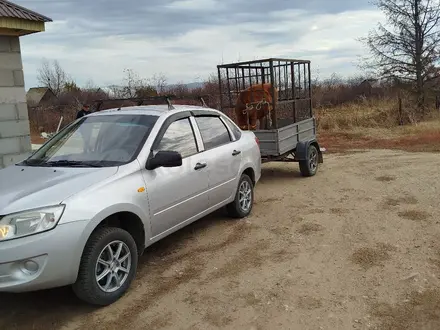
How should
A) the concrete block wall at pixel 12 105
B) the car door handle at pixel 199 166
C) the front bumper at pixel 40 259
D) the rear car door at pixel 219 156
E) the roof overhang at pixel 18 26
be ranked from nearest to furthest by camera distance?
the front bumper at pixel 40 259
the car door handle at pixel 199 166
the rear car door at pixel 219 156
the roof overhang at pixel 18 26
the concrete block wall at pixel 12 105

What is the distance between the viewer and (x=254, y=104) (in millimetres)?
9539

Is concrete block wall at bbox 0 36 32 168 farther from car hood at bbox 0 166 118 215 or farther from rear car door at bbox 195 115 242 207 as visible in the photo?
rear car door at bbox 195 115 242 207

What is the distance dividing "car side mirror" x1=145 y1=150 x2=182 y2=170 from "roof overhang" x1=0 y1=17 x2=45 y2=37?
475 cm

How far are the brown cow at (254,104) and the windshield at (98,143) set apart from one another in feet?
15.6

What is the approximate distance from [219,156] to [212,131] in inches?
14.5

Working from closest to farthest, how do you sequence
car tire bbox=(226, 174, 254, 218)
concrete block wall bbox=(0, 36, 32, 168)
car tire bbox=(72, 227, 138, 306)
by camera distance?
car tire bbox=(72, 227, 138, 306), car tire bbox=(226, 174, 254, 218), concrete block wall bbox=(0, 36, 32, 168)

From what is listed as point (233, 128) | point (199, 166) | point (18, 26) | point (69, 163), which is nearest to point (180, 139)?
point (199, 166)

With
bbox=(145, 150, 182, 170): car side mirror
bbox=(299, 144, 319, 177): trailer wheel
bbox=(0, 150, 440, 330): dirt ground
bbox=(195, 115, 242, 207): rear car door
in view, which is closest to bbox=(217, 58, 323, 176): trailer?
bbox=(299, 144, 319, 177): trailer wheel

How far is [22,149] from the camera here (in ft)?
27.3

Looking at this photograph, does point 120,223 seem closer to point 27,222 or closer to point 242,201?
point 27,222

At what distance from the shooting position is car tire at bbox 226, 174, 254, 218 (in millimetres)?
6270

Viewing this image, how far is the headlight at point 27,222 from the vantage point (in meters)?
3.44

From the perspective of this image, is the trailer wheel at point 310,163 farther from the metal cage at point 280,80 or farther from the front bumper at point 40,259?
the front bumper at point 40,259

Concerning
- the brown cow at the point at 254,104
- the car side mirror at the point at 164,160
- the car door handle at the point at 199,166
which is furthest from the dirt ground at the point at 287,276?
the brown cow at the point at 254,104
